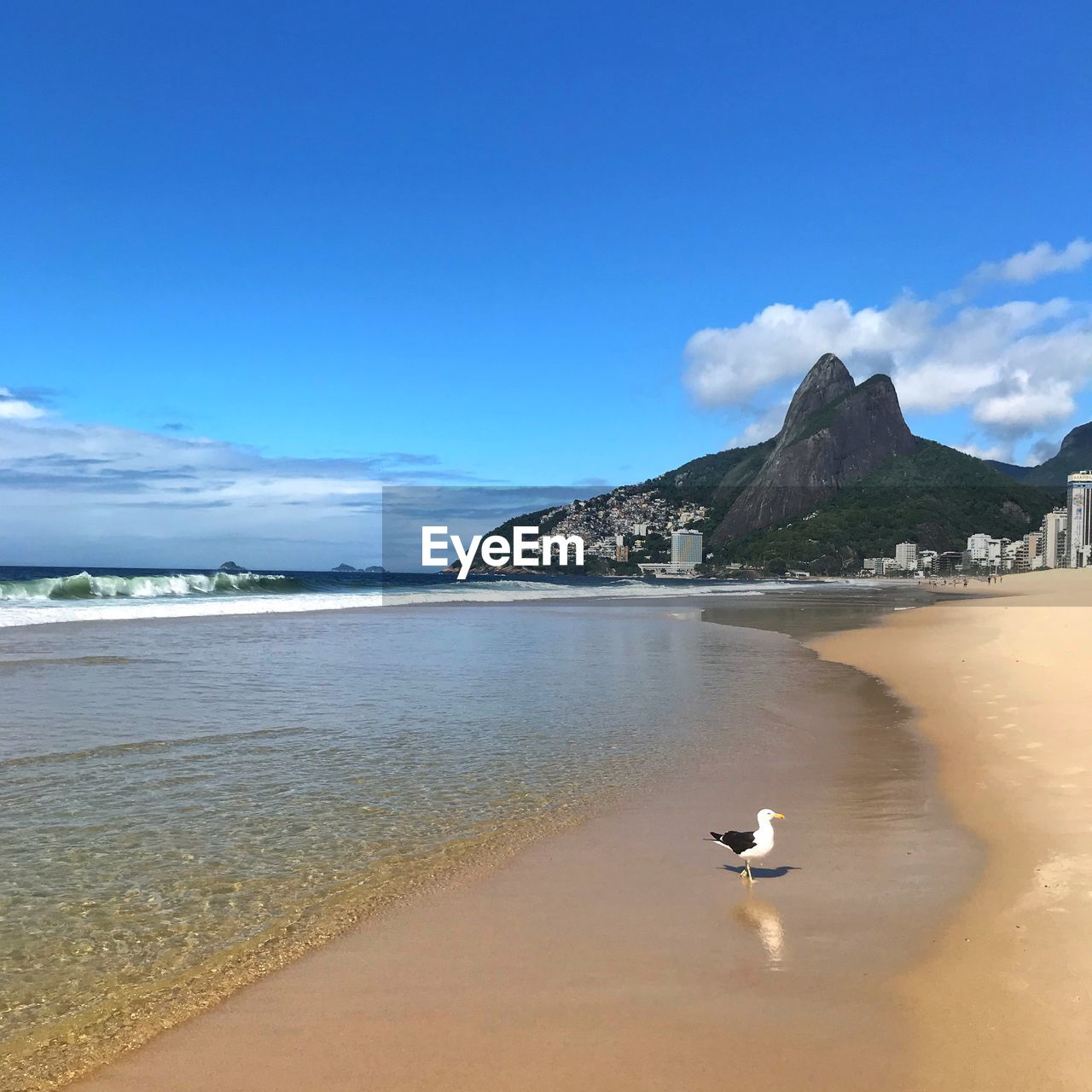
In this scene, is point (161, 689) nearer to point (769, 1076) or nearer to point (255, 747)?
point (255, 747)

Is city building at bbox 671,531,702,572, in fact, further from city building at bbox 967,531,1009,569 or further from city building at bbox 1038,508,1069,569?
city building at bbox 1038,508,1069,569

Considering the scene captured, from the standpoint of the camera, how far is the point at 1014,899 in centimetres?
496

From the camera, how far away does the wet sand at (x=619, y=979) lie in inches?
134

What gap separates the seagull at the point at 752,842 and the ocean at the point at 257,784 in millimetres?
1560

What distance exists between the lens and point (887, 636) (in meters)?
23.6

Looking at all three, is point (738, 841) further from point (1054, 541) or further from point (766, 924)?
point (1054, 541)

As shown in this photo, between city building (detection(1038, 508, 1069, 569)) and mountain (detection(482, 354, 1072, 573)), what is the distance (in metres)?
9.34

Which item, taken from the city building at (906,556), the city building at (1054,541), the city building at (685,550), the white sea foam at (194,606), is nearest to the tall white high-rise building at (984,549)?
the city building at (1054,541)

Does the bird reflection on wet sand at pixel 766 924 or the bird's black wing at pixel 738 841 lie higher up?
the bird's black wing at pixel 738 841

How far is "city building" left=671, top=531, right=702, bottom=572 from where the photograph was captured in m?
164

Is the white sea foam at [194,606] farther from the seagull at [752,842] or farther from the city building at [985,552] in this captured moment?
the city building at [985,552]

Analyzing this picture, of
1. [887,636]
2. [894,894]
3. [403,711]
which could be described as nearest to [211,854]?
[894,894]

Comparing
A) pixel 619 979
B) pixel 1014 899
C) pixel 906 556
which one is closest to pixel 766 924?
pixel 619 979

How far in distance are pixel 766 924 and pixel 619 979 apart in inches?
42.9
